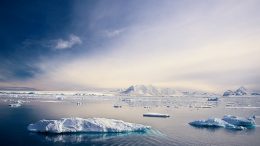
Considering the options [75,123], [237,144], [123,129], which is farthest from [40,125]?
[237,144]

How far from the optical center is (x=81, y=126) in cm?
2472

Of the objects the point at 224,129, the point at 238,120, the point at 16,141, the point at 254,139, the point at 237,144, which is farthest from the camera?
the point at 238,120

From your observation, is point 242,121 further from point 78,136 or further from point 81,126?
point 78,136

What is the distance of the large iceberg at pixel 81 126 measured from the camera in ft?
78.8

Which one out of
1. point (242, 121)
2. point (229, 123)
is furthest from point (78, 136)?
point (242, 121)

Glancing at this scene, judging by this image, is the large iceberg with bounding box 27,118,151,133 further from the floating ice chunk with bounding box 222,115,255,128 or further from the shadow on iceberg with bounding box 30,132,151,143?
the floating ice chunk with bounding box 222,115,255,128

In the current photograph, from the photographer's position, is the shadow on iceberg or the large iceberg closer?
the shadow on iceberg

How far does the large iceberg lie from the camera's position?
24031mm

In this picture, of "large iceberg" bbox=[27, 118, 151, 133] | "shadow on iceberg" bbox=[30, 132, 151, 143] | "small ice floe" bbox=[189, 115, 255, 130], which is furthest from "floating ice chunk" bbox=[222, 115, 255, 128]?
"shadow on iceberg" bbox=[30, 132, 151, 143]

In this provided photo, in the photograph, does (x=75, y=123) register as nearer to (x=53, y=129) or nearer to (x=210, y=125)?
(x=53, y=129)

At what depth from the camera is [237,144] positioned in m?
22.3

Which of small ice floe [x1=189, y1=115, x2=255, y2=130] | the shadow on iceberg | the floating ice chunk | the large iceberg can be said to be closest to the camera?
the shadow on iceberg

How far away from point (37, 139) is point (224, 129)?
67.6 ft

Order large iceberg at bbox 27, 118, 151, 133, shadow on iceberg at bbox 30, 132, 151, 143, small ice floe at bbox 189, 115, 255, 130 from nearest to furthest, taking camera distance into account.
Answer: shadow on iceberg at bbox 30, 132, 151, 143, large iceberg at bbox 27, 118, 151, 133, small ice floe at bbox 189, 115, 255, 130
